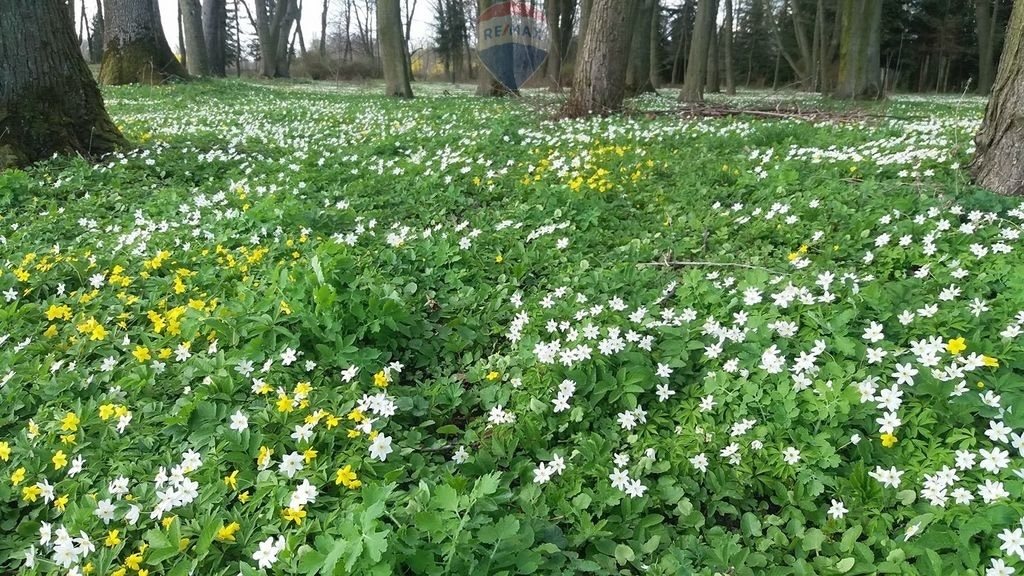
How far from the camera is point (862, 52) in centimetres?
1393

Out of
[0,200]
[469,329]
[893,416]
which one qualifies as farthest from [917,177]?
[0,200]

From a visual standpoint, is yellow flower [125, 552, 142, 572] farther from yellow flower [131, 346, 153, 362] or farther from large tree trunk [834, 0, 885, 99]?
large tree trunk [834, 0, 885, 99]

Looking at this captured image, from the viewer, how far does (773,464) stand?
2.15 metres

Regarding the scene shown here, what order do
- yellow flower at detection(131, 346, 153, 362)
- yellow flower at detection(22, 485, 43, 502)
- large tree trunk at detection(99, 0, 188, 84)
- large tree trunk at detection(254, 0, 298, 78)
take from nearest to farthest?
yellow flower at detection(22, 485, 43, 502) → yellow flower at detection(131, 346, 153, 362) → large tree trunk at detection(99, 0, 188, 84) → large tree trunk at detection(254, 0, 298, 78)

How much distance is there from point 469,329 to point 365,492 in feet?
4.55

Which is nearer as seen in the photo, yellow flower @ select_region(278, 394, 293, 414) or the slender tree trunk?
yellow flower @ select_region(278, 394, 293, 414)

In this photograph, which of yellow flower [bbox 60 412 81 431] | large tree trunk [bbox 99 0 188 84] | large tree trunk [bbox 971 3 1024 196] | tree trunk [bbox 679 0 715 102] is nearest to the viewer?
yellow flower [bbox 60 412 81 431]

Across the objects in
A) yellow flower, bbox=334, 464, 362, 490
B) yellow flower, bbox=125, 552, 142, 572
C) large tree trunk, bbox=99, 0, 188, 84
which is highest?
large tree trunk, bbox=99, 0, 188, 84

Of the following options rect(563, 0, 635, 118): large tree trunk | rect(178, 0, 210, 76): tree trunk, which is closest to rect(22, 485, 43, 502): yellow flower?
rect(563, 0, 635, 118): large tree trunk

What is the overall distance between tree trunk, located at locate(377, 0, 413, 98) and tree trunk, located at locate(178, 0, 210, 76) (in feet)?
24.1

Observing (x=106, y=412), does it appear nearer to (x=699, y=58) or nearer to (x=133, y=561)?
(x=133, y=561)

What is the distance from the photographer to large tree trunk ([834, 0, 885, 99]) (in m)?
13.7

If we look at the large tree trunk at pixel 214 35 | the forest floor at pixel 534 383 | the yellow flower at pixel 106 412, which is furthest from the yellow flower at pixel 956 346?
the large tree trunk at pixel 214 35

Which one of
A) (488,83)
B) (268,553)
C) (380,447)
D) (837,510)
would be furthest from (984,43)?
(268,553)
